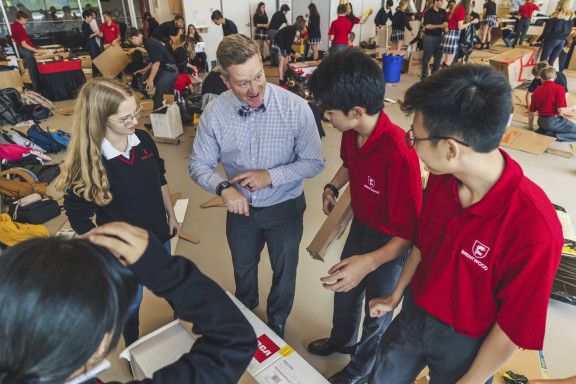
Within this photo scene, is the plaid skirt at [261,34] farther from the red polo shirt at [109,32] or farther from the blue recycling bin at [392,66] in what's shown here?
the blue recycling bin at [392,66]

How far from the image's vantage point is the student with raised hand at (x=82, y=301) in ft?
1.87

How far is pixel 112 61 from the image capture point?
25.6 feet

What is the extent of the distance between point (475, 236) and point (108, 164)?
5.00 feet

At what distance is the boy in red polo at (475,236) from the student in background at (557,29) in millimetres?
8330

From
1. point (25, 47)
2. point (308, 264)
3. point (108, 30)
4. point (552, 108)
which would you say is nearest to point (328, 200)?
point (308, 264)

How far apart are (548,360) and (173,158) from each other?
4.33 metres

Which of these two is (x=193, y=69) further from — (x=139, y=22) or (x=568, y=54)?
(x=568, y=54)

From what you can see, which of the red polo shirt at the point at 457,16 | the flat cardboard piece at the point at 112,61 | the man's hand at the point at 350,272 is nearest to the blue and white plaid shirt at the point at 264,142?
the man's hand at the point at 350,272

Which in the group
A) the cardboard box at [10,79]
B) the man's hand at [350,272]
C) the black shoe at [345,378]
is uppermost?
the man's hand at [350,272]

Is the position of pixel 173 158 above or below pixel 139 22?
below

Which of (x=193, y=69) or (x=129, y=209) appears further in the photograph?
(x=193, y=69)

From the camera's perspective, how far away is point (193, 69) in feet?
23.5

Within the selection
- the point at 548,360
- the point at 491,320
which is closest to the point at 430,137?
the point at 491,320

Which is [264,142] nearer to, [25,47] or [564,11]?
[564,11]
